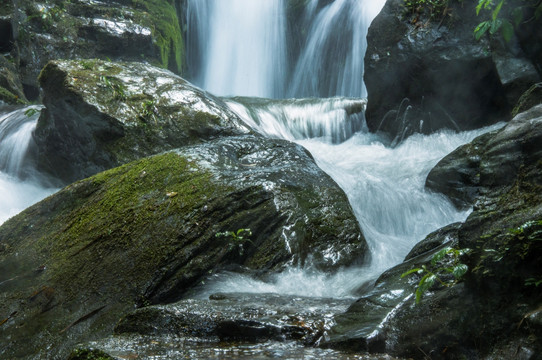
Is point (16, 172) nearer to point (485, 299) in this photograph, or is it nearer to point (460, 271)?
point (460, 271)

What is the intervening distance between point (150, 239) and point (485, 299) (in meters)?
2.56

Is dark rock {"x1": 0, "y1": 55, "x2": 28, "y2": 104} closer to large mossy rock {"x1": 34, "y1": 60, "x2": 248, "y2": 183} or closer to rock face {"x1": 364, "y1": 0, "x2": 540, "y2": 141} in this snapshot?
large mossy rock {"x1": 34, "y1": 60, "x2": 248, "y2": 183}

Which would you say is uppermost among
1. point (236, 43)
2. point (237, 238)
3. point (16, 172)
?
point (236, 43)

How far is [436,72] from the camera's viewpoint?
313 inches

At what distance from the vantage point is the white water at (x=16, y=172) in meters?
6.75

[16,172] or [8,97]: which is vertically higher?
[8,97]

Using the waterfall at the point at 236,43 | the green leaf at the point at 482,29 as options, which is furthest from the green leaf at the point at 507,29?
the waterfall at the point at 236,43

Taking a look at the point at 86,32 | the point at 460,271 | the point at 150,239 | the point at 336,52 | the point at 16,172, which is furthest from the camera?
the point at 336,52

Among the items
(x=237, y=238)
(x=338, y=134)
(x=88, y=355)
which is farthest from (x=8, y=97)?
(x=88, y=355)

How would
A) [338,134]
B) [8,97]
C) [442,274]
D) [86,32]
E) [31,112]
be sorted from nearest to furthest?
[442,274]
[31,112]
[8,97]
[338,134]
[86,32]

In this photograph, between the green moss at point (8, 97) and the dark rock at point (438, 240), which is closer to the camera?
the dark rock at point (438, 240)

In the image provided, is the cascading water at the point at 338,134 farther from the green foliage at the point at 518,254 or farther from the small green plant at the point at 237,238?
the green foliage at the point at 518,254

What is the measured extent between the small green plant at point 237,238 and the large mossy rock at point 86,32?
1021cm

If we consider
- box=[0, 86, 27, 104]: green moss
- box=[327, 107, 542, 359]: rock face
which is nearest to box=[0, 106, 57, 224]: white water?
box=[0, 86, 27, 104]: green moss
